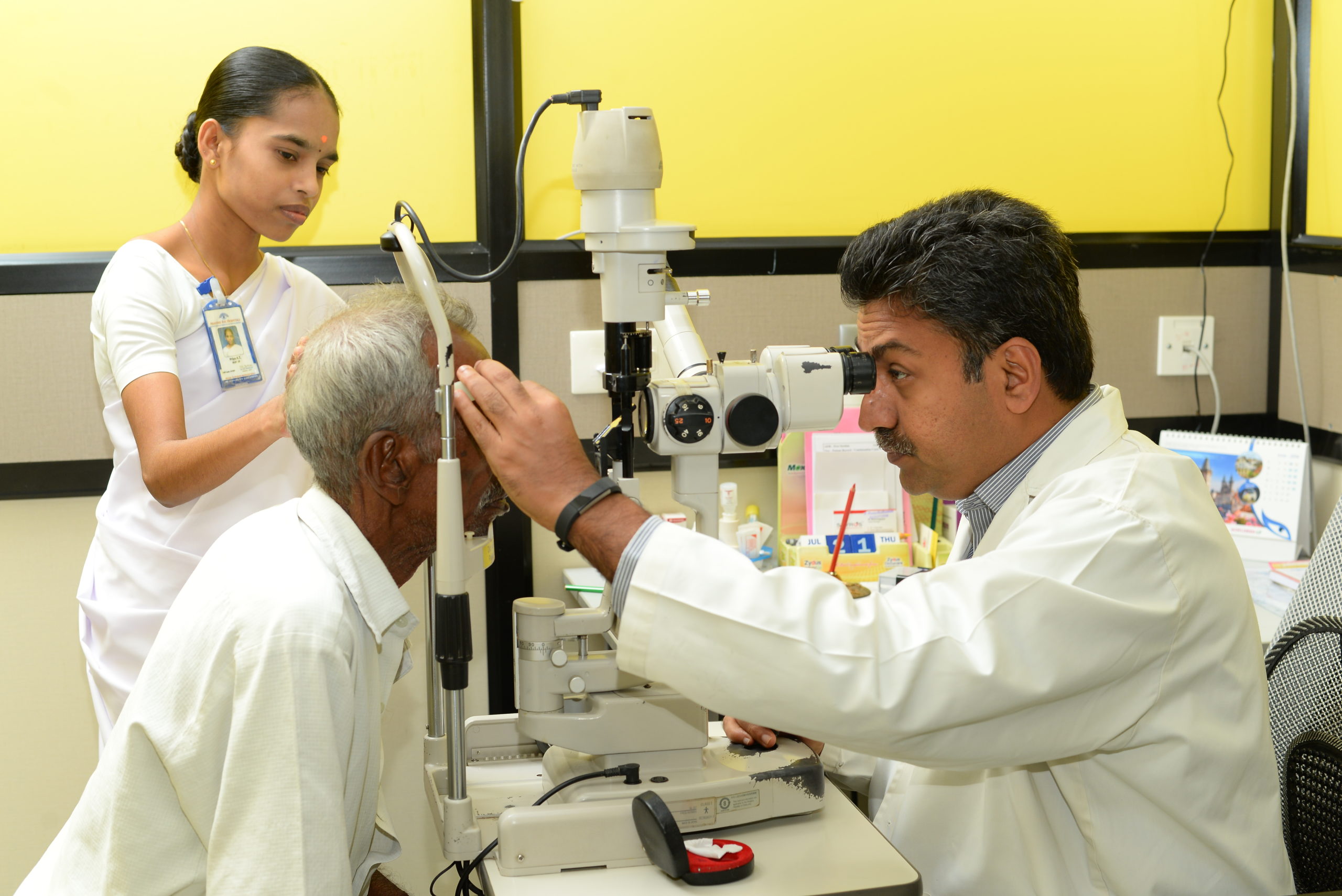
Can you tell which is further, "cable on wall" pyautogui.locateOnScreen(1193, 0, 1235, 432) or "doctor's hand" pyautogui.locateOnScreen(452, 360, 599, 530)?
"cable on wall" pyautogui.locateOnScreen(1193, 0, 1235, 432)

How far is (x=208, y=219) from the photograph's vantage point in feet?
6.14

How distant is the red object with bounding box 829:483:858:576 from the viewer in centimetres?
204

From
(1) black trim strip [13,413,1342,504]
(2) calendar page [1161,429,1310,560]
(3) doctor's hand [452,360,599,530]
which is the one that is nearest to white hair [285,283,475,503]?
(3) doctor's hand [452,360,599,530]

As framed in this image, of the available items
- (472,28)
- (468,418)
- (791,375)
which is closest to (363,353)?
(468,418)

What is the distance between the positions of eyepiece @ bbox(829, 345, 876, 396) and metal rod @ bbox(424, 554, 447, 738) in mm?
473

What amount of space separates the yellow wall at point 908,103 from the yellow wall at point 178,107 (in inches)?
7.0

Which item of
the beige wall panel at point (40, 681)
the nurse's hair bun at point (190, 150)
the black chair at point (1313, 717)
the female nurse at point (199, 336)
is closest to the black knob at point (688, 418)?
the black chair at point (1313, 717)

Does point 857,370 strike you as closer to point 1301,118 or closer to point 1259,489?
point 1259,489

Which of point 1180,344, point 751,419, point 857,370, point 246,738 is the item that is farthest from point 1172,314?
point 246,738

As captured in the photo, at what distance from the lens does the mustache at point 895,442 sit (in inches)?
52.1

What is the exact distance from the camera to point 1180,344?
251 centimetres

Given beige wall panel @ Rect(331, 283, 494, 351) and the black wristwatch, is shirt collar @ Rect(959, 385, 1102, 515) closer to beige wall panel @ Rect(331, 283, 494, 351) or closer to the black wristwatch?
the black wristwatch

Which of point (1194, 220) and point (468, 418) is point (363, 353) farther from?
point (1194, 220)

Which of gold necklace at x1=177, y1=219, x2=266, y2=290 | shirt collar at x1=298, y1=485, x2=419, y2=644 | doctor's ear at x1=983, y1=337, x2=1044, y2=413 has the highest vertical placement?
gold necklace at x1=177, y1=219, x2=266, y2=290
